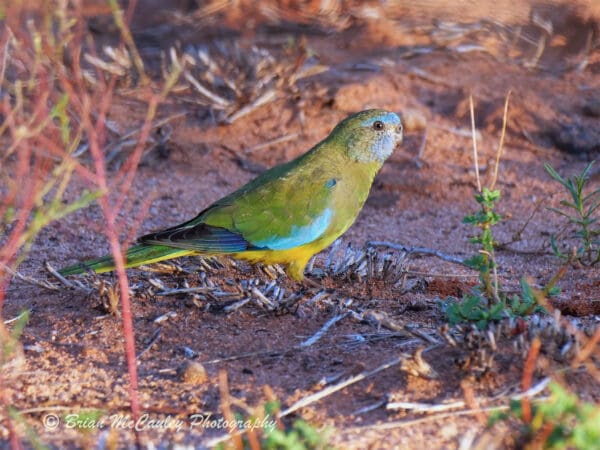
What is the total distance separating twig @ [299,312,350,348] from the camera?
12.7 feet

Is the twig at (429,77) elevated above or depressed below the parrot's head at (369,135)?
below

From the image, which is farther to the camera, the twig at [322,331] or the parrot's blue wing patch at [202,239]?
the parrot's blue wing patch at [202,239]

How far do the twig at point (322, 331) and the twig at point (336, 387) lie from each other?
0.46m

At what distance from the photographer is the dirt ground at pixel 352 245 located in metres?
3.33

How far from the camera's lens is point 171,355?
12.5 ft

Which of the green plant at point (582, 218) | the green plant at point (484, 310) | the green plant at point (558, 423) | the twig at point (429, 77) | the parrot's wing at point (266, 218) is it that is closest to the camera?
the green plant at point (558, 423)

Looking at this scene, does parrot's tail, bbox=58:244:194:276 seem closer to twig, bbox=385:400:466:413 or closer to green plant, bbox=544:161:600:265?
twig, bbox=385:400:466:413

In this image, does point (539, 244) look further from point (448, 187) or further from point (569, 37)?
point (569, 37)

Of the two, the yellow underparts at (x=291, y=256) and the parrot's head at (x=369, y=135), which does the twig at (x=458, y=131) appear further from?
the yellow underparts at (x=291, y=256)

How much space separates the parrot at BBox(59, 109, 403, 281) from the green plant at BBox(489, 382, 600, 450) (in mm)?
2120

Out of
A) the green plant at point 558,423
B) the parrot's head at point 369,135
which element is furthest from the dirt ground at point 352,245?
the parrot's head at point 369,135

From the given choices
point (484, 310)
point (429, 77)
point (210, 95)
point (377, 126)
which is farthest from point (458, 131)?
point (484, 310)

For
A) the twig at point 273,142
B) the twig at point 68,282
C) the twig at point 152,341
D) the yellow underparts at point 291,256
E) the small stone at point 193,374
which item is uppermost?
the small stone at point 193,374

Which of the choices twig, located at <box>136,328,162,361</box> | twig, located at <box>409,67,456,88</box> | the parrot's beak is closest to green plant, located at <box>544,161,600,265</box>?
the parrot's beak
